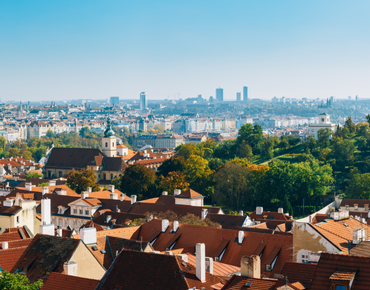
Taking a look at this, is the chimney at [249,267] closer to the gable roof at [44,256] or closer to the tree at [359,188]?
the gable roof at [44,256]

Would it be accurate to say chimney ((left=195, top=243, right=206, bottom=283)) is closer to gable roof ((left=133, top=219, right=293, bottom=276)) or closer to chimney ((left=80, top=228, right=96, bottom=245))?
chimney ((left=80, top=228, right=96, bottom=245))

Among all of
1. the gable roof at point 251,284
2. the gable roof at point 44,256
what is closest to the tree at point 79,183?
the gable roof at point 44,256

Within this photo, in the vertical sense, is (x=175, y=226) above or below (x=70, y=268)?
below

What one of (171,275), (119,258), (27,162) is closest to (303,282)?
(171,275)

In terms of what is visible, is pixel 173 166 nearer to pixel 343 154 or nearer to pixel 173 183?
pixel 173 183

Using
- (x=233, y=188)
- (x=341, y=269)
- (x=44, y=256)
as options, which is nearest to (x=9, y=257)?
(x=44, y=256)

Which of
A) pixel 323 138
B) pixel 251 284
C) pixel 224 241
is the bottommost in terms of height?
pixel 224 241

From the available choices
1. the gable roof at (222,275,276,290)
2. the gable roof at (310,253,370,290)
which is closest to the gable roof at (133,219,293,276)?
the gable roof at (222,275,276,290)
